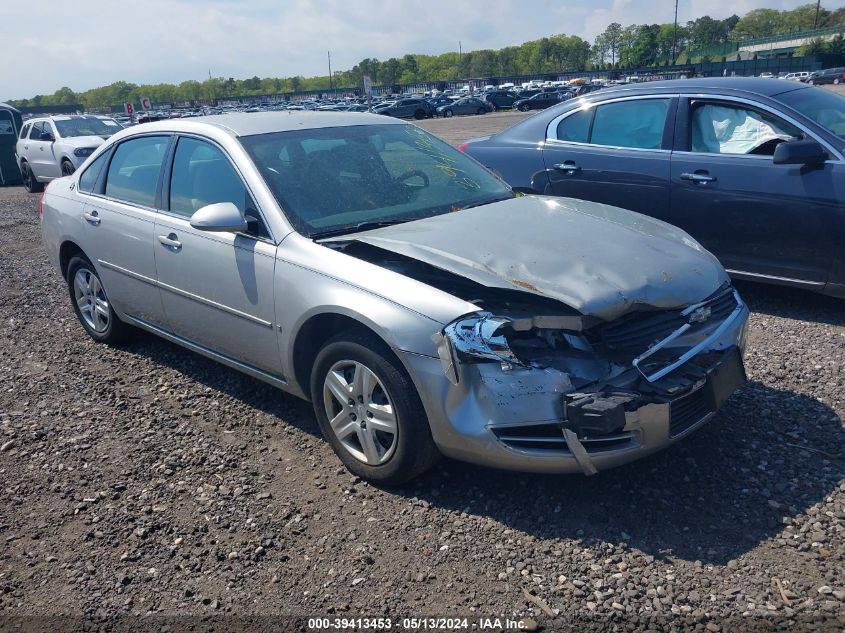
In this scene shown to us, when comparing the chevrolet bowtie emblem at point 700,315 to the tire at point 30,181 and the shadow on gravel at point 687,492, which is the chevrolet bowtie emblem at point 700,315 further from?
the tire at point 30,181

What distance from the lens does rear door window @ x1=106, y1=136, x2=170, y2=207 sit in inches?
185

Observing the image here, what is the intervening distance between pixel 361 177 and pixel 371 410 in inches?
60.0

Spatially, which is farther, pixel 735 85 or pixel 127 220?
pixel 735 85

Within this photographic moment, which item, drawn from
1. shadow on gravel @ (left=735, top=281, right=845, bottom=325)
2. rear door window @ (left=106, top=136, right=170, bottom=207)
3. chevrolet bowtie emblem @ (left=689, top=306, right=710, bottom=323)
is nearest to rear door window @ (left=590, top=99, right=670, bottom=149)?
shadow on gravel @ (left=735, top=281, right=845, bottom=325)

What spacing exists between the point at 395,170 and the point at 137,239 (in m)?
1.74

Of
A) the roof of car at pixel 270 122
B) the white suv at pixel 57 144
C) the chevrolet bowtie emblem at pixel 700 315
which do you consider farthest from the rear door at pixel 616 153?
the white suv at pixel 57 144

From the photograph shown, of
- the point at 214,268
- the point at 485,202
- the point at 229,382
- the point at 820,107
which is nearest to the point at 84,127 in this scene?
the point at 229,382

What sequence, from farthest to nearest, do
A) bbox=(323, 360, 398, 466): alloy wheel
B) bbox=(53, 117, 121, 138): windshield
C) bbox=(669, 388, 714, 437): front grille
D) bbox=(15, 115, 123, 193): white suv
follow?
bbox=(53, 117, 121, 138): windshield, bbox=(15, 115, 123, 193): white suv, bbox=(323, 360, 398, 466): alloy wheel, bbox=(669, 388, 714, 437): front grille

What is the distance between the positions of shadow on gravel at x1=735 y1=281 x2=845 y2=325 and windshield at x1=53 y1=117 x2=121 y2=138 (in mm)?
14583

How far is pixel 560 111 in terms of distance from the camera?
670 centimetres

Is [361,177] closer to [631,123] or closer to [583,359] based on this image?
[583,359]

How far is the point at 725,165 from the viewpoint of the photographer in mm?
5535

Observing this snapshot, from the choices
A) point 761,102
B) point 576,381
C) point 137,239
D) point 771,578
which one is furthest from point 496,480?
point 761,102

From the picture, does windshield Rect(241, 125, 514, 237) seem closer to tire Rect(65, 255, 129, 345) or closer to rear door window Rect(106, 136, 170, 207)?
rear door window Rect(106, 136, 170, 207)
